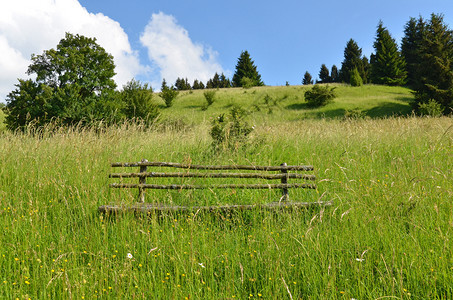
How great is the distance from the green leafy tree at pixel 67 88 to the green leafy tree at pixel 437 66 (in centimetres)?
2564

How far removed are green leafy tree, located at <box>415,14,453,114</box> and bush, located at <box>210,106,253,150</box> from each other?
2215 cm

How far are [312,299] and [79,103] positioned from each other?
19823 mm

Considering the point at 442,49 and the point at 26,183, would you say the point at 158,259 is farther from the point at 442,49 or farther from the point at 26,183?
the point at 442,49

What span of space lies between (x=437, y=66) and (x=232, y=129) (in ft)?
78.5

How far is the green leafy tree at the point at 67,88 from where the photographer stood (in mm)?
17688

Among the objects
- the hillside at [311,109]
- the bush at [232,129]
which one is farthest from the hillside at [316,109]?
the bush at [232,129]

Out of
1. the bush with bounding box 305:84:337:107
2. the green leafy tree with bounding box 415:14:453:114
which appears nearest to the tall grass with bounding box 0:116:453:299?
the green leafy tree with bounding box 415:14:453:114

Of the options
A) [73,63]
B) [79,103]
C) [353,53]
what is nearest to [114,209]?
[79,103]

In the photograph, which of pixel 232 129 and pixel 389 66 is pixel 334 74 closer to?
pixel 389 66

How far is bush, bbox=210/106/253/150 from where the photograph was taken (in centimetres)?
659

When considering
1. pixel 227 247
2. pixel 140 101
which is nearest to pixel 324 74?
pixel 140 101

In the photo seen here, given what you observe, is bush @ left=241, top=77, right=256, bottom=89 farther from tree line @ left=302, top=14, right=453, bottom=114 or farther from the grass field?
tree line @ left=302, top=14, right=453, bottom=114

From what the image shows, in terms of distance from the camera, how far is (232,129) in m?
6.87

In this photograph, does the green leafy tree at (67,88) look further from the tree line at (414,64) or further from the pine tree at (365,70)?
the pine tree at (365,70)
